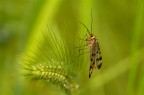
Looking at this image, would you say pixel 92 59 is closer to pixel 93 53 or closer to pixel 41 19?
pixel 93 53

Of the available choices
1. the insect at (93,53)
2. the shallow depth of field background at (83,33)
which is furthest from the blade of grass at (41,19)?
the insect at (93,53)

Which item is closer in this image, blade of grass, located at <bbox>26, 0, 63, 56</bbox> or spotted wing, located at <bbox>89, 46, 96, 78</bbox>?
spotted wing, located at <bbox>89, 46, 96, 78</bbox>

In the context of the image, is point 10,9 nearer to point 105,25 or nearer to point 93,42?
point 105,25

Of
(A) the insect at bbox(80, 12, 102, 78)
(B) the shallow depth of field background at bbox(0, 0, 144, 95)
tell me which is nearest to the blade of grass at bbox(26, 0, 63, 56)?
(B) the shallow depth of field background at bbox(0, 0, 144, 95)

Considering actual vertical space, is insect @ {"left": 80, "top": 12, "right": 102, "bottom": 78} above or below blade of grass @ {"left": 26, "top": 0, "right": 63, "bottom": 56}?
above

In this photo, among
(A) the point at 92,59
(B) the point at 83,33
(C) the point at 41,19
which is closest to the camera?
(A) the point at 92,59

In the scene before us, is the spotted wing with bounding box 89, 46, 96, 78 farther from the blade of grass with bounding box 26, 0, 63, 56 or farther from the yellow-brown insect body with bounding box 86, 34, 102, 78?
the blade of grass with bounding box 26, 0, 63, 56

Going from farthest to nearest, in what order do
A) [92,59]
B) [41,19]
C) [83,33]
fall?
[41,19] < [83,33] < [92,59]

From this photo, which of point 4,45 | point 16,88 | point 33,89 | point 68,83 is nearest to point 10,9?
point 4,45

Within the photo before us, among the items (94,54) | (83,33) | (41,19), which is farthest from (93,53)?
(41,19)

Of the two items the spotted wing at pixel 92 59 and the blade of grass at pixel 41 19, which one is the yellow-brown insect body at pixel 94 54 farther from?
the blade of grass at pixel 41 19
